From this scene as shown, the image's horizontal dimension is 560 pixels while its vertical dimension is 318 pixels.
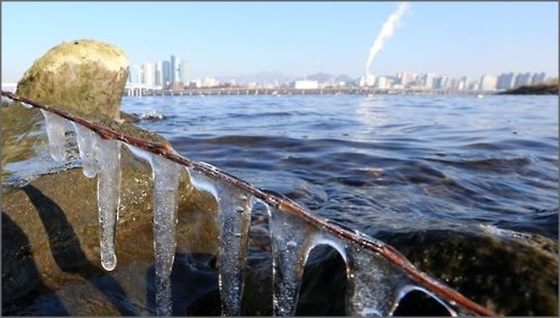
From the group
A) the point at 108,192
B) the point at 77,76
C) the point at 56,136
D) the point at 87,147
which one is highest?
the point at 77,76

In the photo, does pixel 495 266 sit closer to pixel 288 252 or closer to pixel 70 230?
pixel 288 252

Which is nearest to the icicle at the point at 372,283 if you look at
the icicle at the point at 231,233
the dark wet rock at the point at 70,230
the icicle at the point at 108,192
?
the icicle at the point at 231,233

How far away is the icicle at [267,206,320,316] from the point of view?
2.36m

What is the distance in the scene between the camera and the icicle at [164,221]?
2887mm

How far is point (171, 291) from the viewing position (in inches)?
154

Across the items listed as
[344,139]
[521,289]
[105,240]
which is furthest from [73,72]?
[521,289]

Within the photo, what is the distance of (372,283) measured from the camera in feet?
7.42

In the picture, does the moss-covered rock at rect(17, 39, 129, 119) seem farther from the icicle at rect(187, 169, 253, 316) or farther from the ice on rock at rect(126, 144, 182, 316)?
the icicle at rect(187, 169, 253, 316)

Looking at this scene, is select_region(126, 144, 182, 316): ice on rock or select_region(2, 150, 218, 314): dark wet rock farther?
select_region(2, 150, 218, 314): dark wet rock

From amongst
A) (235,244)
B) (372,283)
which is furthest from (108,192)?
(372,283)

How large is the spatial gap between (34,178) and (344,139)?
10.6m

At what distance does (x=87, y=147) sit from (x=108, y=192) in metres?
0.40

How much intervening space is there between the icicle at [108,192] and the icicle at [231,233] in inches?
34.6

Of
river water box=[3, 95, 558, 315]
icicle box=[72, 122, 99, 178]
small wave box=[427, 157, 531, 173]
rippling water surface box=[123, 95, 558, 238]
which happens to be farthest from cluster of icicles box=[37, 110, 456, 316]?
small wave box=[427, 157, 531, 173]
